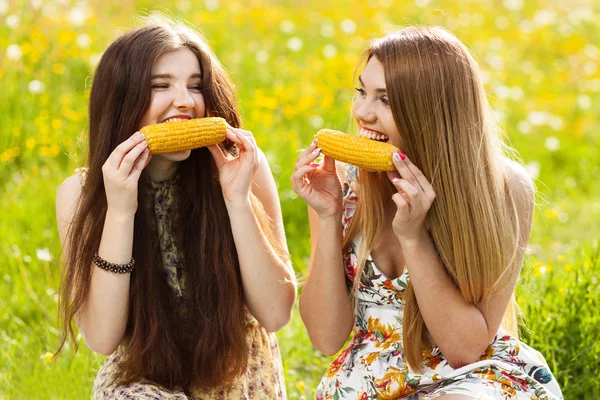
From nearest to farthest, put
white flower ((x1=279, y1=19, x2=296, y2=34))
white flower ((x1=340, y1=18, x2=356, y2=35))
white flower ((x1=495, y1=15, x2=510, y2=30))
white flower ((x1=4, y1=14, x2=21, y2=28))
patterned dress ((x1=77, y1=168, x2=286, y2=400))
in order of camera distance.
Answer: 1. patterned dress ((x1=77, y1=168, x2=286, y2=400))
2. white flower ((x1=4, y1=14, x2=21, y2=28))
3. white flower ((x1=279, y1=19, x2=296, y2=34))
4. white flower ((x1=340, y1=18, x2=356, y2=35))
5. white flower ((x1=495, y1=15, x2=510, y2=30))

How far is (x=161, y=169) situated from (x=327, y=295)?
73 centimetres

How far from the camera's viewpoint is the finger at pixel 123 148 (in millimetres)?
2865

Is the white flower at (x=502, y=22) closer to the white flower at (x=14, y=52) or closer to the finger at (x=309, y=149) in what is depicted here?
the white flower at (x=14, y=52)

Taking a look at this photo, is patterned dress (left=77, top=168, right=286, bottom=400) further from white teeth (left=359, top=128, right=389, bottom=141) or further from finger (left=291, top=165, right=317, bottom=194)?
white teeth (left=359, top=128, right=389, bottom=141)

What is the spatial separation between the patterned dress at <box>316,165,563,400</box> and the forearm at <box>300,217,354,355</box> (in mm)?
59

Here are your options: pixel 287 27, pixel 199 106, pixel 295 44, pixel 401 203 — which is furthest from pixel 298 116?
pixel 401 203

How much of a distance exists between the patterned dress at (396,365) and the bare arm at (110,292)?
0.73m

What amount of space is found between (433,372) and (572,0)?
8.86 meters

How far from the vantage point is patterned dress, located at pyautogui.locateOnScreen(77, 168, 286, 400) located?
322 cm

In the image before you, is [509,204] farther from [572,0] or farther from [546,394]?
[572,0]

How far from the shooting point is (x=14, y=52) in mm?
6184

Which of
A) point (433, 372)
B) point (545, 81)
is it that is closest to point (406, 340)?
point (433, 372)

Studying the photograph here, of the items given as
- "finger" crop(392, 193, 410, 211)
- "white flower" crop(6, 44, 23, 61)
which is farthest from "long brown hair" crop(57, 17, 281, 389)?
"white flower" crop(6, 44, 23, 61)

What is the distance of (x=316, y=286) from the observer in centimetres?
311
